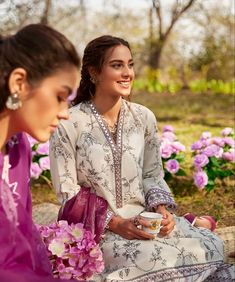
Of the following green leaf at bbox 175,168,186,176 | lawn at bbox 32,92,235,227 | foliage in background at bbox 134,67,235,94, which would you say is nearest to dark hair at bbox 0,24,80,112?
lawn at bbox 32,92,235,227

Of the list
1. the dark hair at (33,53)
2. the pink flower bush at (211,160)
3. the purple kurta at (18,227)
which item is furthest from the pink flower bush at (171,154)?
the dark hair at (33,53)

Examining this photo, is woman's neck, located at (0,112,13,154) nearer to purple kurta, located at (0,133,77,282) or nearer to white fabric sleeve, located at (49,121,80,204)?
purple kurta, located at (0,133,77,282)

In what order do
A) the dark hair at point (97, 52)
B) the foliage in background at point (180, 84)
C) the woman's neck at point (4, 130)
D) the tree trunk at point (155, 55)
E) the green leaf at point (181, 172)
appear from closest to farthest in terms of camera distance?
the woman's neck at point (4, 130)
the dark hair at point (97, 52)
the green leaf at point (181, 172)
the foliage in background at point (180, 84)
the tree trunk at point (155, 55)

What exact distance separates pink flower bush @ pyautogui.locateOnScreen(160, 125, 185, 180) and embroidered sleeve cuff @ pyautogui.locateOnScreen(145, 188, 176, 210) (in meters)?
1.76

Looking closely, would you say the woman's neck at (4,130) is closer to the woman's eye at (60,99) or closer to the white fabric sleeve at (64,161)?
the woman's eye at (60,99)

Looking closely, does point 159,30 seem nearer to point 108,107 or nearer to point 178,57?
point 178,57

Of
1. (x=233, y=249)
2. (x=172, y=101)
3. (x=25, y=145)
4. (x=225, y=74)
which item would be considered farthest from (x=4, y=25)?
(x=25, y=145)

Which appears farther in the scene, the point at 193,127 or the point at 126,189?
the point at 193,127

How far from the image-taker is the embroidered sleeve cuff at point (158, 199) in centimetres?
296

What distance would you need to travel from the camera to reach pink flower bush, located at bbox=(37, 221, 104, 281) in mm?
2547

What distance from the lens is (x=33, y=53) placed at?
1662 mm

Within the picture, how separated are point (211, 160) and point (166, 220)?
2000 millimetres

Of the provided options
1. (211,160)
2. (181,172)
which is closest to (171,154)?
(181,172)

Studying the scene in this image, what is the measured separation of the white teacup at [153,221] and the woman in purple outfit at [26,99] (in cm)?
91
